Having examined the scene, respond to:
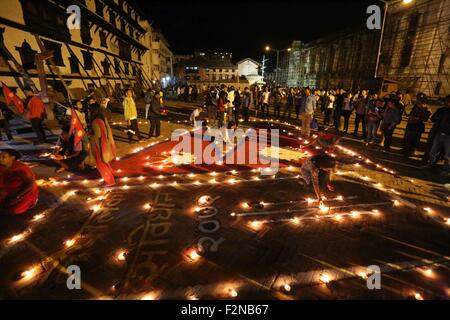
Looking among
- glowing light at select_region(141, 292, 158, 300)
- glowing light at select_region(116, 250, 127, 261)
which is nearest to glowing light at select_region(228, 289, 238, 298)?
glowing light at select_region(141, 292, 158, 300)

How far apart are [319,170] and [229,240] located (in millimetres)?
2534

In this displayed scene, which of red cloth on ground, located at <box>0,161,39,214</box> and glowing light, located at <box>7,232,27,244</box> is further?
red cloth on ground, located at <box>0,161,39,214</box>

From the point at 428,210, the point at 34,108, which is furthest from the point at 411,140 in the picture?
the point at 34,108

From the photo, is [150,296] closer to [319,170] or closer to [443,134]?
[319,170]

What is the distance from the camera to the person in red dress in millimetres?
4418

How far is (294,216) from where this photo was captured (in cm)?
474

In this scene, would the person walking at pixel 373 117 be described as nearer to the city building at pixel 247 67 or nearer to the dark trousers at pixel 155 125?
the dark trousers at pixel 155 125

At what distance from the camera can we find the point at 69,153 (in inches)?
279

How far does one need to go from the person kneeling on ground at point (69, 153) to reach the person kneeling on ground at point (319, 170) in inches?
245

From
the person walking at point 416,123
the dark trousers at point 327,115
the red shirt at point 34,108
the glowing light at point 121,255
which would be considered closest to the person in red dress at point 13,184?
the glowing light at point 121,255

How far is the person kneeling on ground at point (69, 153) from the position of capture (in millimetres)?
7004

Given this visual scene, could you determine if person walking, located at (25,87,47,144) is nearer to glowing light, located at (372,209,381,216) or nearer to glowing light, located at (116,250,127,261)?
glowing light, located at (116,250,127,261)

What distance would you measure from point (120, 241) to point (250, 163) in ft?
15.5

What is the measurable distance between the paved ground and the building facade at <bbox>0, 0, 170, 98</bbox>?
35.1 ft
